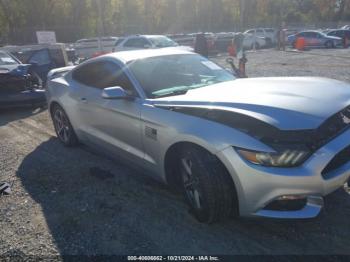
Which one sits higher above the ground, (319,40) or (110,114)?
(110,114)

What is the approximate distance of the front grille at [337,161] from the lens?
2.80m

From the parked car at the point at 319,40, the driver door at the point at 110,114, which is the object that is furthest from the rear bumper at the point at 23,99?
the parked car at the point at 319,40

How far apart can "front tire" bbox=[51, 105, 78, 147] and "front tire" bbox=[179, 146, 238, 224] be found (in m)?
2.72

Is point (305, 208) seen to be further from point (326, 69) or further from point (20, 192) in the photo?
point (326, 69)

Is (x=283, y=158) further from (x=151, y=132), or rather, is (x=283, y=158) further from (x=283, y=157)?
(x=151, y=132)

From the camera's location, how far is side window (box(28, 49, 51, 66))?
10.7 metres

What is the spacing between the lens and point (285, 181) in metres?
2.69

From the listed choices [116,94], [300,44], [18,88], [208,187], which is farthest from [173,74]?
[300,44]

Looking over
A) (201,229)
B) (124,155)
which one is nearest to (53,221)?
(124,155)

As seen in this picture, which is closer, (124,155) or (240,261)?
(240,261)

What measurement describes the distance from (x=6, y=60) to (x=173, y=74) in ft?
22.9

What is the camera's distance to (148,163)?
376cm

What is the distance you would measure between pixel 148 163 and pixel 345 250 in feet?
6.42

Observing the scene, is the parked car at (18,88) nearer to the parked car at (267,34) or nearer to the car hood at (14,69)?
the car hood at (14,69)
